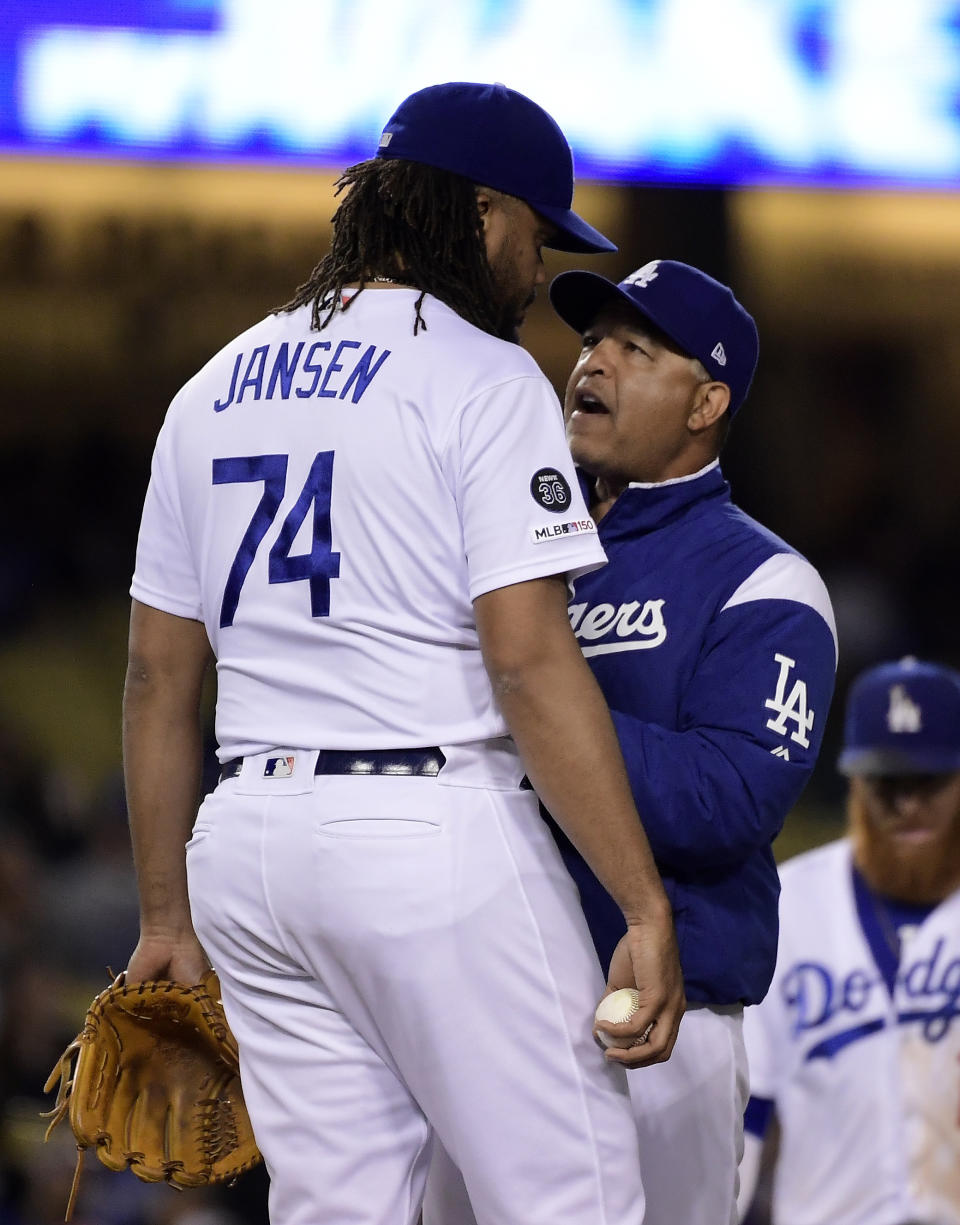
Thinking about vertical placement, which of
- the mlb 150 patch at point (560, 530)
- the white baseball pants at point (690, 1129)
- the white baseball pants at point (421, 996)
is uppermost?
the mlb 150 patch at point (560, 530)

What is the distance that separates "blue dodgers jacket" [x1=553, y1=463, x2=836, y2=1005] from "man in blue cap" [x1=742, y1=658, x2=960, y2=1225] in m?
1.44

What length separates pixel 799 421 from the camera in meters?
7.05

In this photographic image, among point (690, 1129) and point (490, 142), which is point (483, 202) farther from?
point (690, 1129)

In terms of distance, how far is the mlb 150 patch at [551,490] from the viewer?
1486 millimetres

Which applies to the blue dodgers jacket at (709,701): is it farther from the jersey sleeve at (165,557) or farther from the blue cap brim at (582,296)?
the jersey sleeve at (165,557)

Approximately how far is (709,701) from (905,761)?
1.64 metres

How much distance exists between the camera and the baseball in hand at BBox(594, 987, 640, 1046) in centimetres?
146

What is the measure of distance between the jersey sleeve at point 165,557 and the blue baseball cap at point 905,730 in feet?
6.52

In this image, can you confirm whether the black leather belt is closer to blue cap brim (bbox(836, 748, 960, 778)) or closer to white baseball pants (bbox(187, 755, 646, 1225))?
white baseball pants (bbox(187, 755, 646, 1225))

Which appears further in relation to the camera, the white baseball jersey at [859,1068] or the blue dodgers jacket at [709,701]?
the white baseball jersey at [859,1068]

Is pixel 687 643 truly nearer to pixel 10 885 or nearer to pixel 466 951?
pixel 466 951

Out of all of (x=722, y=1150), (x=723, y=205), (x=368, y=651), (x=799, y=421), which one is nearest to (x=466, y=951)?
(x=368, y=651)

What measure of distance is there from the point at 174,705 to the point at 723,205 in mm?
4881

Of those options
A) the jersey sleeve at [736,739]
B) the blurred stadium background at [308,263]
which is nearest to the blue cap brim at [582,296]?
the jersey sleeve at [736,739]
